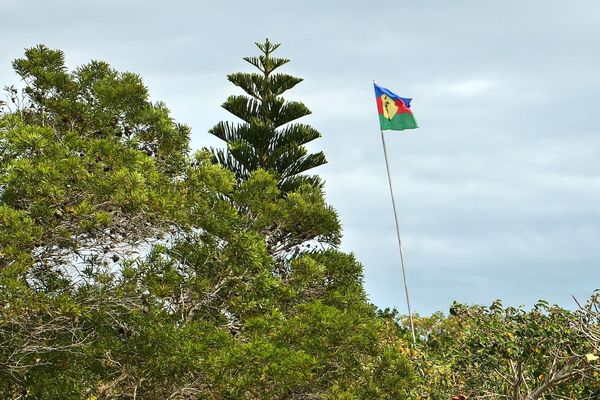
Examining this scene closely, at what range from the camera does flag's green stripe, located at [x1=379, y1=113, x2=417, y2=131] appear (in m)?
21.2

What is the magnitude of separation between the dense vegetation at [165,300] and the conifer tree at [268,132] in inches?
293

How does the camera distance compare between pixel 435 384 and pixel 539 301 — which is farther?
pixel 435 384

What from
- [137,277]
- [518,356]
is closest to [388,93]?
[518,356]

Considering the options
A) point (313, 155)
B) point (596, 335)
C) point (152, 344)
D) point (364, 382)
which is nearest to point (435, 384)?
point (364, 382)

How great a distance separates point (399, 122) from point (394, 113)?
241mm

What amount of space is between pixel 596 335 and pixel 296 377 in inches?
135

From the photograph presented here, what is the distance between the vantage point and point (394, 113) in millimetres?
21344

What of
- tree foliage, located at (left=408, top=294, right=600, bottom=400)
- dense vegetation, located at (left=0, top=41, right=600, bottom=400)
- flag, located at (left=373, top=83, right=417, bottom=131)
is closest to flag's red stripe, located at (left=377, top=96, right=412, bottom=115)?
flag, located at (left=373, top=83, right=417, bottom=131)

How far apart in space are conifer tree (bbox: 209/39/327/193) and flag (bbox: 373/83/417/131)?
1.61 m

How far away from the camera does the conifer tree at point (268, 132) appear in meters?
21.3

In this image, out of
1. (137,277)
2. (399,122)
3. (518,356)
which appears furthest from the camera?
(399,122)

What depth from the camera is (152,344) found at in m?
10.2

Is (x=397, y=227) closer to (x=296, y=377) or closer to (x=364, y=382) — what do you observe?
(x=364, y=382)

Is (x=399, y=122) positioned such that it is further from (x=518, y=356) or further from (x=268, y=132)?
(x=518, y=356)
